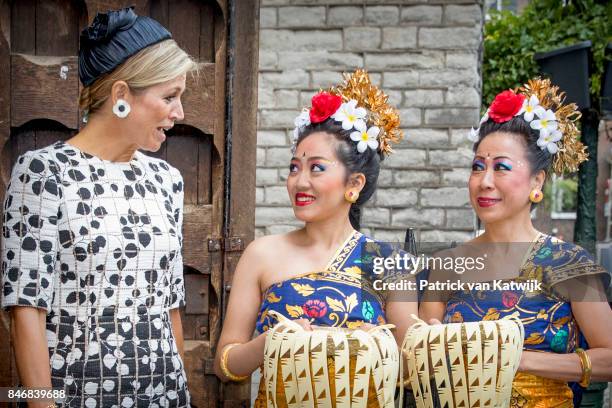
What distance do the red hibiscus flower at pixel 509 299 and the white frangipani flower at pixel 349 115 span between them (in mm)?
661

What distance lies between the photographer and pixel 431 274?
2.47m

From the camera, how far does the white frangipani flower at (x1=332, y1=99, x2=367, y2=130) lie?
2.44m

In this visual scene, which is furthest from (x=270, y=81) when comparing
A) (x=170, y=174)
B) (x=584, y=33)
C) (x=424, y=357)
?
(x=584, y=33)

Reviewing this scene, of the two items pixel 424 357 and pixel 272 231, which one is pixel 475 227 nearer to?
pixel 272 231

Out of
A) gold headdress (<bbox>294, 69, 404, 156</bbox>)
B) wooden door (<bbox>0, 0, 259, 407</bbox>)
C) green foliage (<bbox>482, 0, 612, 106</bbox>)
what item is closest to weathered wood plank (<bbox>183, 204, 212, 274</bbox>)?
wooden door (<bbox>0, 0, 259, 407</bbox>)

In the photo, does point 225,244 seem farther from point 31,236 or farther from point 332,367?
point 332,367

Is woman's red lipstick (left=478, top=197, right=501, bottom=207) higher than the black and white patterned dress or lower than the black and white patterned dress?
higher

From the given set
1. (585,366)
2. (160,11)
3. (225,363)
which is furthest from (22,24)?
(585,366)

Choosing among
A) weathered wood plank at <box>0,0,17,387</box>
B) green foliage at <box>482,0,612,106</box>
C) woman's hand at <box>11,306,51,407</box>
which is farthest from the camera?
green foliage at <box>482,0,612,106</box>

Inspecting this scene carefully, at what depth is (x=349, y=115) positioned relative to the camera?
8.05 feet

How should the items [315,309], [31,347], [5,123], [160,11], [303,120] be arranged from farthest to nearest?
[160,11] → [5,123] → [303,120] → [315,309] → [31,347]

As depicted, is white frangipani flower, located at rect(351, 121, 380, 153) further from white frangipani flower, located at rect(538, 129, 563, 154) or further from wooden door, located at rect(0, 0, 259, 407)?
wooden door, located at rect(0, 0, 259, 407)

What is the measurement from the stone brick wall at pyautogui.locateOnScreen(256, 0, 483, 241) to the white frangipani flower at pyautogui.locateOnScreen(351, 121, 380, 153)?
223 cm

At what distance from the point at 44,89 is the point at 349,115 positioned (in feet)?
4.50
